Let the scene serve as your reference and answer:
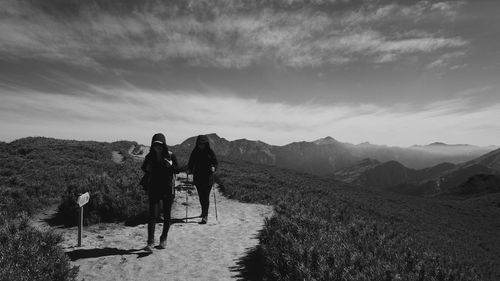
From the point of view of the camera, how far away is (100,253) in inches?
340

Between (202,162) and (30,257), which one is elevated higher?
(202,162)

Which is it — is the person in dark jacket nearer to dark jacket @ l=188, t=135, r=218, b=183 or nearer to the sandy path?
the sandy path

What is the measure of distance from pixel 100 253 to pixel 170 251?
176 cm

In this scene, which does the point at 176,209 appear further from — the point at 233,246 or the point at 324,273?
the point at 324,273

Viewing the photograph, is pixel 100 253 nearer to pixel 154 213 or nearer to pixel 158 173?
pixel 154 213

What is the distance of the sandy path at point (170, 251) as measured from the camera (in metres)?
7.49

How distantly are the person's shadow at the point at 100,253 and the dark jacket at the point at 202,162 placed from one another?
11.3ft

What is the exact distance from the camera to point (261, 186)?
853 inches

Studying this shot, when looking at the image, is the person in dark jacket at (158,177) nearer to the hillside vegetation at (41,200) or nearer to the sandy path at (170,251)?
the sandy path at (170,251)

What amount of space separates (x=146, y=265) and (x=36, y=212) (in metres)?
7.84


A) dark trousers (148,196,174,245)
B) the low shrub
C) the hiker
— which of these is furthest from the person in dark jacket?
the hiker

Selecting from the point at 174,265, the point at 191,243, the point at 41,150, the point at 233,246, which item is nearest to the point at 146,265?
the point at 174,265

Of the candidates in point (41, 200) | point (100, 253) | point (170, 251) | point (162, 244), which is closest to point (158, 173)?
point (162, 244)

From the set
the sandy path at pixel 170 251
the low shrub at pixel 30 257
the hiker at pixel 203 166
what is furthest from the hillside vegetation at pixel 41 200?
the hiker at pixel 203 166
